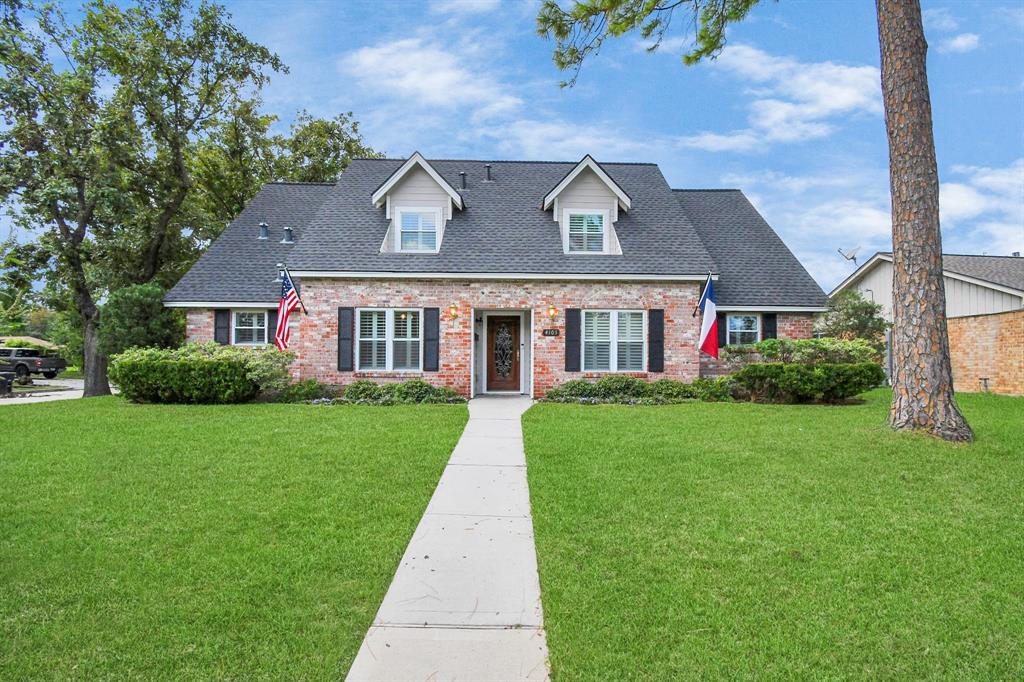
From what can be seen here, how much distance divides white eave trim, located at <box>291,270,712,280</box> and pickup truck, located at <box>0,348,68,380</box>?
21.3m

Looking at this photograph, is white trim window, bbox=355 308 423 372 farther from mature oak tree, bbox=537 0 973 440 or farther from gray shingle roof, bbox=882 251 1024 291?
gray shingle roof, bbox=882 251 1024 291

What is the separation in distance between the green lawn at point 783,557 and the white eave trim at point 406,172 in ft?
31.5

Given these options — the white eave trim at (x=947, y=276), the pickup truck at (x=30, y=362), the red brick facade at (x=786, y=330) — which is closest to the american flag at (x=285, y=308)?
the red brick facade at (x=786, y=330)

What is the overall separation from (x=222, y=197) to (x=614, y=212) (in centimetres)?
1814

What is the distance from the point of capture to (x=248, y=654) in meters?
3.06

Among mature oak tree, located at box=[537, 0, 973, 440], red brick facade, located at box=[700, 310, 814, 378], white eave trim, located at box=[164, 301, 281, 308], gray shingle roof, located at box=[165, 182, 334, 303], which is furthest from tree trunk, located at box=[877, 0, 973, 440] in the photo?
white eave trim, located at box=[164, 301, 281, 308]

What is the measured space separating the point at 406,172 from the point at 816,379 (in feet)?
37.0

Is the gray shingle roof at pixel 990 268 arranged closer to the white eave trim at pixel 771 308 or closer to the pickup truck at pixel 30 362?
the white eave trim at pixel 771 308

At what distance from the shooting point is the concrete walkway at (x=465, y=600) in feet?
10.0

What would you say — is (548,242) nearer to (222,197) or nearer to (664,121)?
(664,121)

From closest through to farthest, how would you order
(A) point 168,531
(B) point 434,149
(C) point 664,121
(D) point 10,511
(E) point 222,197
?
(A) point 168,531 < (D) point 10,511 < (C) point 664,121 < (B) point 434,149 < (E) point 222,197

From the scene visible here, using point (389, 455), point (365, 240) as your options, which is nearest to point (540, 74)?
point (365, 240)

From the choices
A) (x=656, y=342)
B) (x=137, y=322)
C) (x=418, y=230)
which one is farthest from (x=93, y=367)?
(x=656, y=342)

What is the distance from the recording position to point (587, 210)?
1588 centimetres
